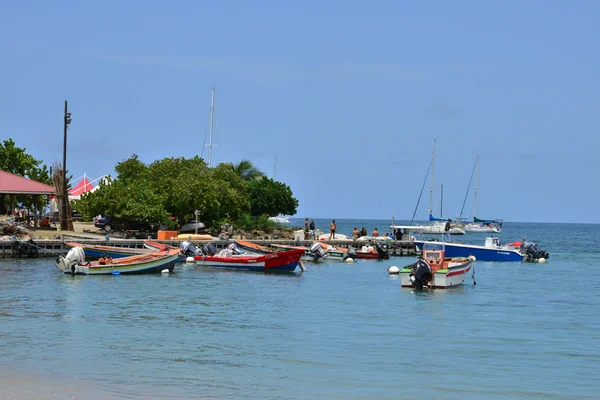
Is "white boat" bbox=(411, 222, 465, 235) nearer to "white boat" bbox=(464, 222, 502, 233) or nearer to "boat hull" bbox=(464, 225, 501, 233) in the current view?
"boat hull" bbox=(464, 225, 501, 233)

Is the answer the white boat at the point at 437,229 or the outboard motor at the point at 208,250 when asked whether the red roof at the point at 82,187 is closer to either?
the outboard motor at the point at 208,250

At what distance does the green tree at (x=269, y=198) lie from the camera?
93.8 meters

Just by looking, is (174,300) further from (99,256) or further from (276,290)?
(99,256)

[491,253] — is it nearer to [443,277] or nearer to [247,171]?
[443,277]

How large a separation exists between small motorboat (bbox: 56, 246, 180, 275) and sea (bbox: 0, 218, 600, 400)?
0.76 meters

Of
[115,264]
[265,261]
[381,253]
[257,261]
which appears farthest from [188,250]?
[381,253]

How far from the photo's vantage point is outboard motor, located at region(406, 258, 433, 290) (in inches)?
1567

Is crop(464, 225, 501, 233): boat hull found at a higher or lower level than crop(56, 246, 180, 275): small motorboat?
A: higher

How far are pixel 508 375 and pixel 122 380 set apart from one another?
31.3 feet

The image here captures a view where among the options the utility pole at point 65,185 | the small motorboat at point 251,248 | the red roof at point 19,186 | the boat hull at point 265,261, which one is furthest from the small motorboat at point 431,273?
the utility pole at point 65,185

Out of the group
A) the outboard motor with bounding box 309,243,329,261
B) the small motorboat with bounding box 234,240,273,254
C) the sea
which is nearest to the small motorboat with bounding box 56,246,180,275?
the sea

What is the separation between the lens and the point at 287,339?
25.8m

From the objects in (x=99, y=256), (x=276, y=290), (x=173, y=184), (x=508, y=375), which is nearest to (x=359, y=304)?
(x=276, y=290)

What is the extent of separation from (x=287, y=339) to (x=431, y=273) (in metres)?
15.8
